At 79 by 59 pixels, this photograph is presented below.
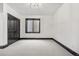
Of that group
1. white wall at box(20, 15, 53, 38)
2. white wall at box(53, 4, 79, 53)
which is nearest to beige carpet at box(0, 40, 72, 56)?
white wall at box(53, 4, 79, 53)

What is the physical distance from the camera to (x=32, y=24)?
952 centimetres

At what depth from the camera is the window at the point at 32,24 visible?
30.5ft

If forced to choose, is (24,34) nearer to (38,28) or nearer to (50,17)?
(38,28)

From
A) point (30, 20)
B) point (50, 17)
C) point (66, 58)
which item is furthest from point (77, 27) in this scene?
point (30, 20)

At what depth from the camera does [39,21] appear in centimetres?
923

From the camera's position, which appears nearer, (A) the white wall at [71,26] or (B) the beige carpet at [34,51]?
(A) the white wall at [71,26]

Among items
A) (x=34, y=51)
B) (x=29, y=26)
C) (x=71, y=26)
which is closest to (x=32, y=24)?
(x=29, y=26)

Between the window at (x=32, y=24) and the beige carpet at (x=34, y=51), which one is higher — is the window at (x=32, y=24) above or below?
above

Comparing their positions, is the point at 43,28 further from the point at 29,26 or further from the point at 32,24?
the point at 29,26

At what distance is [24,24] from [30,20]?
0.81m

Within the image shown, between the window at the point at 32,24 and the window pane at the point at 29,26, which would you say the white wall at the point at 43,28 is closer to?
the window at the point at 32,24

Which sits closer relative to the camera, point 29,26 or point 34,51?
point 34,51

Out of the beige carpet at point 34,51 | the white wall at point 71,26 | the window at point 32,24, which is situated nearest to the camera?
the white wall at point 71,26

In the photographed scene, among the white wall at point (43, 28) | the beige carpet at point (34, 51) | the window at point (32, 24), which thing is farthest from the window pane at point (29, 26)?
the beige carpet at point (34, 51)
